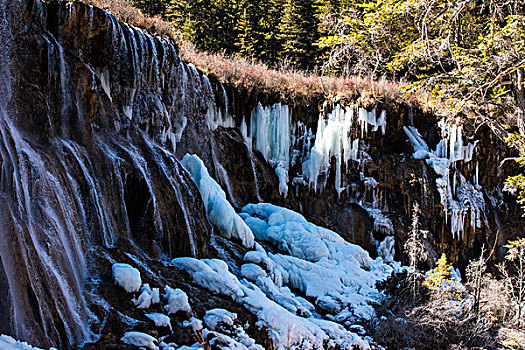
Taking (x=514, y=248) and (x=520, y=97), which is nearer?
(x=520, y=97)

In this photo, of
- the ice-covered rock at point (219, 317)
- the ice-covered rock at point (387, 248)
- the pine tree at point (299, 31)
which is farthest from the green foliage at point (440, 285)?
the pine tree at point (299, 31)

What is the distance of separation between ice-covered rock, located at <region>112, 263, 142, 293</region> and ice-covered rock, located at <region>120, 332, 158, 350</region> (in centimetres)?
90

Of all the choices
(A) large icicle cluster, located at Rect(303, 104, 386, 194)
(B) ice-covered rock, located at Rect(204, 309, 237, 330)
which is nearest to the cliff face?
(A) large icicle cluster, located at Rect(303, 104, 386, 194)

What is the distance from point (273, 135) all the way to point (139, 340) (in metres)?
11.2

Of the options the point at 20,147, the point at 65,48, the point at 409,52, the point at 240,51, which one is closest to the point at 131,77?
the point at 65,48

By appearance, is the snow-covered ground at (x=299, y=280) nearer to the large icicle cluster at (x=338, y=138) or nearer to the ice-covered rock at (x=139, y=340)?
the ice-covered rock at (x=139, y=340)

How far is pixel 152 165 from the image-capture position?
8.36 m

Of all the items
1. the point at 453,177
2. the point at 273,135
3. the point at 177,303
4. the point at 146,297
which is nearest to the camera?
the point at 146,297

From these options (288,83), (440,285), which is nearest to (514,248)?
(440,285)

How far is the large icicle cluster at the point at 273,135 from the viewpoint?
1491cm

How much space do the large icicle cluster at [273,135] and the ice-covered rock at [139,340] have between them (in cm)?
994

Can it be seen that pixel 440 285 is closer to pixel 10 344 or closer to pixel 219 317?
pixel 219 317

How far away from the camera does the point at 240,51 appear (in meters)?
26.9

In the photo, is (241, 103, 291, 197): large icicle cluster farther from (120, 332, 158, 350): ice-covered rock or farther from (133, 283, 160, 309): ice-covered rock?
(120, 332, 158, 350): ice-covered rock
